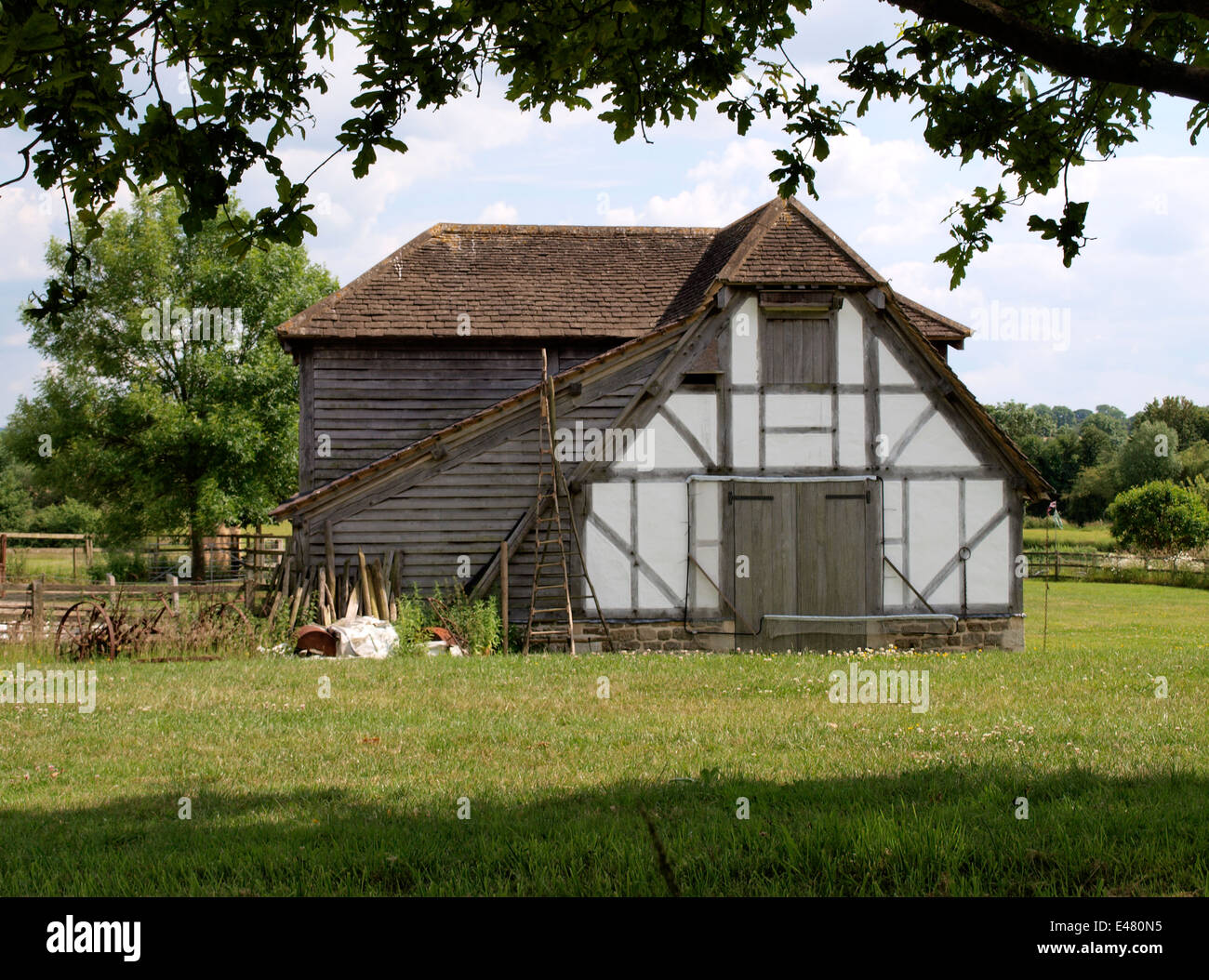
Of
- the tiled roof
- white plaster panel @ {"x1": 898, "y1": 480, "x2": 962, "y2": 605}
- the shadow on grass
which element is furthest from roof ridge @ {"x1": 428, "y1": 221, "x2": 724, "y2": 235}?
the shadow on grass

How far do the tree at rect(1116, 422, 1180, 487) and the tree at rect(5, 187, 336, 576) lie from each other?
50406 mm

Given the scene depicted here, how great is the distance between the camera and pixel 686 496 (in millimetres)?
16625

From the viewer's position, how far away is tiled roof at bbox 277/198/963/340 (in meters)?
17.5

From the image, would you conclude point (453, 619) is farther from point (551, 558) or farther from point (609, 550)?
point (609, 550)

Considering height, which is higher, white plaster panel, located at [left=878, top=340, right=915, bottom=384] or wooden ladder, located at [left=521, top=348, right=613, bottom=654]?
white plaster panel, located at [left=878, top=340, right=915, bottom=384]

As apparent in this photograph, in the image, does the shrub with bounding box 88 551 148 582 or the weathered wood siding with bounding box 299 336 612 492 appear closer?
the weathered wood siding with bounding box 299 336 612 492

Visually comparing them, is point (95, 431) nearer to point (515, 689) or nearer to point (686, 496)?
point (686, 496)

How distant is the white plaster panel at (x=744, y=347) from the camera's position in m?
16.9

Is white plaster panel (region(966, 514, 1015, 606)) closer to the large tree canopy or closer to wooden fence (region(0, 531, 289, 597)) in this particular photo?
the large tree canopy

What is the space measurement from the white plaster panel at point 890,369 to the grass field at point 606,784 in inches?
237

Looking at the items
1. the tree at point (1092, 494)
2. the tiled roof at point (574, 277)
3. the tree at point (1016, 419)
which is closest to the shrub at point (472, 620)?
the tiled roof at point (574, 277)

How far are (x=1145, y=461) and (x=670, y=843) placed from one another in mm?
66314

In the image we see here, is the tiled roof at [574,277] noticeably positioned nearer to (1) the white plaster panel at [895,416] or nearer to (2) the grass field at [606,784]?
(1) the white plaster panel at [895,416]
